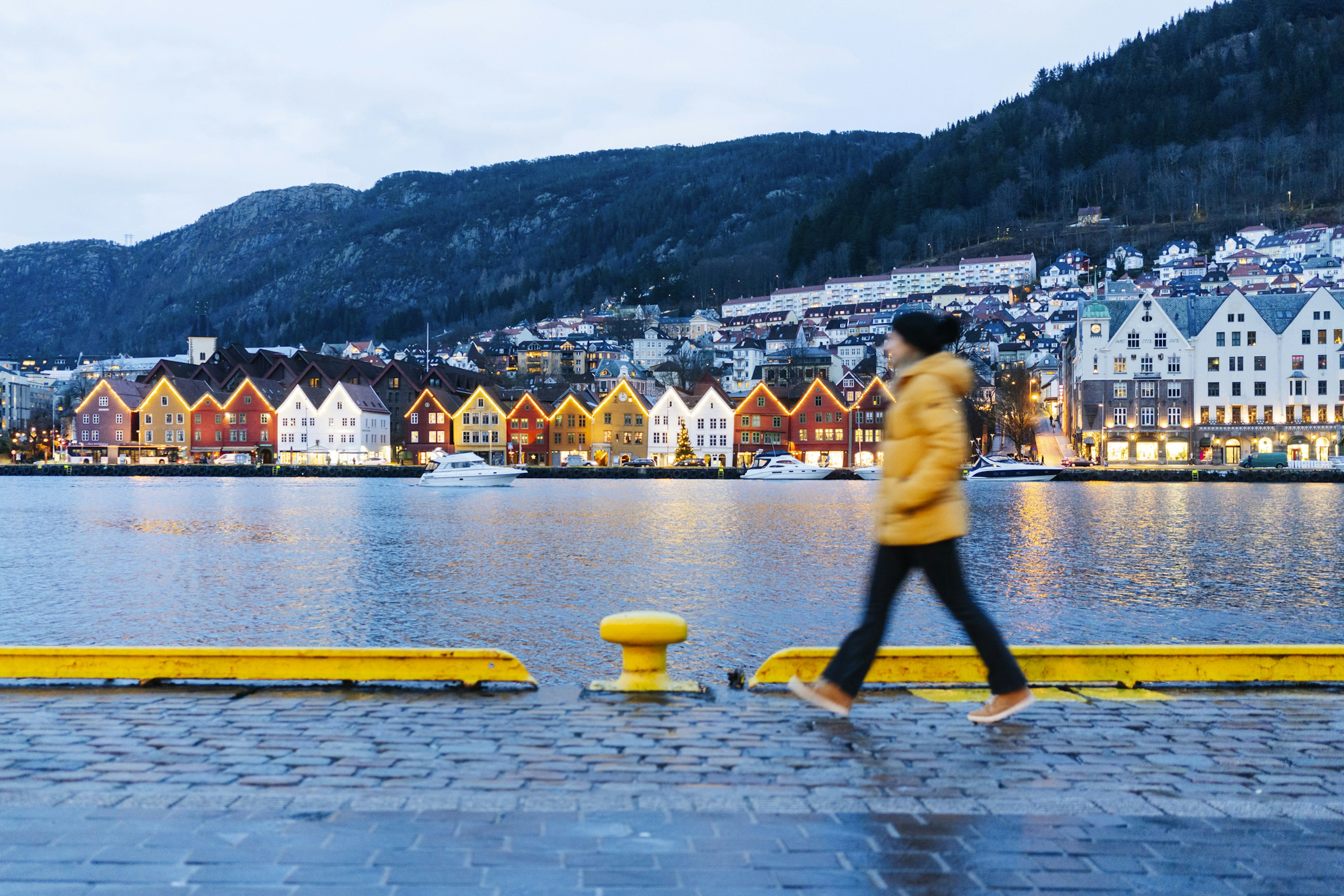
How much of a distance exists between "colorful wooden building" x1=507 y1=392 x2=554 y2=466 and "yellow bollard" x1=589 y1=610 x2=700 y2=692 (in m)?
89.7

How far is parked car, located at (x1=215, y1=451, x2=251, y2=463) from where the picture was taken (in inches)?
3920

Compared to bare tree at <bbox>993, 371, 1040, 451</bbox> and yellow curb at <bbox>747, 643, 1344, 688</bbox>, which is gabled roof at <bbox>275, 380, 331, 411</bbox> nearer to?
bare tree at <bbox>993, 371, 1040, 451</bbox>

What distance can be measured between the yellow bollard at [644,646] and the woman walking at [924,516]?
39.0 inches

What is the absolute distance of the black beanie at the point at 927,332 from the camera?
18.7ft

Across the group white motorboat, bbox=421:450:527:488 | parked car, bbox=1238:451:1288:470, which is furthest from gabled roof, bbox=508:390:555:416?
parked car, bbox=1238:451:1288:470

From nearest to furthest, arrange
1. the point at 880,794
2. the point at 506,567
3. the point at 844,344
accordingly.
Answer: the point at 880,794 → the point at 506,567 → the point at 844,344

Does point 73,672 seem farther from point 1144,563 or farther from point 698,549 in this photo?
point 1144,563

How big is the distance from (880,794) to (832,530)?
2761 cm

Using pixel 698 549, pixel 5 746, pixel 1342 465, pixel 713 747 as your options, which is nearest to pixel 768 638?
pixel 713 747

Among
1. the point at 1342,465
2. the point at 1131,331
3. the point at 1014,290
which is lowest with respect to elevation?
the point at 1342,465

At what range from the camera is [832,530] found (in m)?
31.9

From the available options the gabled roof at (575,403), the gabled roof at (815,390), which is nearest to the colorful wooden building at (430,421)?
the gabled roof at (575,403)

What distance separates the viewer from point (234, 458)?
3930 inches

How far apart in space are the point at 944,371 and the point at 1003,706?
1.85 m
